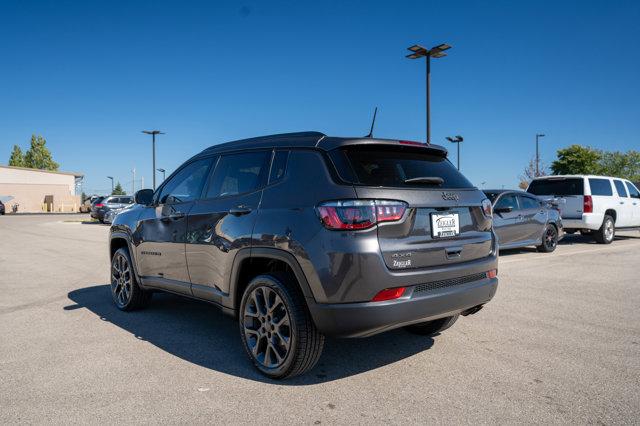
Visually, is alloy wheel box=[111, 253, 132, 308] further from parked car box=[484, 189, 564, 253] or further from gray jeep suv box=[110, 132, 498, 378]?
parked car box=[484, 189, 564, 253]

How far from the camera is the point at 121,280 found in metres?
5.84

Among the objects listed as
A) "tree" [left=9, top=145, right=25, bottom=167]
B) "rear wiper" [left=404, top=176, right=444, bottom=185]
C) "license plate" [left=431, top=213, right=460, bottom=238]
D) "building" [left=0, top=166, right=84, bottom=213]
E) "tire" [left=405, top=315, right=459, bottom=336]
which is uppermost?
"tree" [left=9, top=145, right=25, bottom=167]

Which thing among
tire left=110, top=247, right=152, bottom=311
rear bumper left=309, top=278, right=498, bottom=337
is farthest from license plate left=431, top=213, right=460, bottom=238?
tire left=110, top=247, right=152, bottom=311

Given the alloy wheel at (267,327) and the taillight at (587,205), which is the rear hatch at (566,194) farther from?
the alloy wheel at (267,327)

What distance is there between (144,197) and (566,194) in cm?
1147

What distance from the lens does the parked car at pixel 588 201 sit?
13016 mm

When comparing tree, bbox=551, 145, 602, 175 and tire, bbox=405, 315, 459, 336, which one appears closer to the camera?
tire, bbox=405, 315, 459, 336

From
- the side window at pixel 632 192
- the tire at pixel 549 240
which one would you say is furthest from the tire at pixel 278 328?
the side window at pixel 632 192

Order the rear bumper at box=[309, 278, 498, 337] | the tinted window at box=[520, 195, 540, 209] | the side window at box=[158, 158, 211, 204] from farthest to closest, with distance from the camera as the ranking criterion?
the tinted window at box=[520, 195, 540, 209]
the side window at box=[158, 158, 211, 204]
the rear bumper at box=[309, 278, 498, 337]

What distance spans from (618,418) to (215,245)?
303 centimetres

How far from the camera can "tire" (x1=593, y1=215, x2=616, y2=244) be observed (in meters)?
13.7

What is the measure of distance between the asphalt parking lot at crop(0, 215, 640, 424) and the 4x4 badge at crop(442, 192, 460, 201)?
4.20 ft

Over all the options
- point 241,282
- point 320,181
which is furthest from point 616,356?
point 241,282

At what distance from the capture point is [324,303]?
10.5 feet
